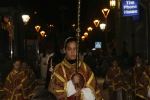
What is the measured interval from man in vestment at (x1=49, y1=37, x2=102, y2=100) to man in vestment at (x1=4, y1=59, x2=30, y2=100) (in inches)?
263

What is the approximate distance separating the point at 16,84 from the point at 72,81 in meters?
7.13

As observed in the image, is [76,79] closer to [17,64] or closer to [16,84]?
[17,64]

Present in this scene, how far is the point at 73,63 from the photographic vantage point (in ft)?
21.0

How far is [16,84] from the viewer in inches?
519

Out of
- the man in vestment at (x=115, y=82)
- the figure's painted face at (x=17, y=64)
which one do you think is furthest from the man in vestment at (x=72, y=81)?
the man in vestment at (x=115, y=82)

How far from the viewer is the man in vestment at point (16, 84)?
13.0 meters

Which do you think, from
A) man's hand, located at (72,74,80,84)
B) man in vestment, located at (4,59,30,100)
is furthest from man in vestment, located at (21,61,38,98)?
man's hand, located at (72,74,80,84)

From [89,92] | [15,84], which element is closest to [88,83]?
[89,92]

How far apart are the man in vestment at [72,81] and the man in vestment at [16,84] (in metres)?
6.68

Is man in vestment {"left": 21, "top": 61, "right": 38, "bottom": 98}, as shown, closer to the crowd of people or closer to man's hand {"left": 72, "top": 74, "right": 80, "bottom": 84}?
the crowd of people

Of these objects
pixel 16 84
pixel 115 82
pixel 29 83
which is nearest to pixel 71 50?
pixel 16 84

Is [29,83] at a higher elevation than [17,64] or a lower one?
lower

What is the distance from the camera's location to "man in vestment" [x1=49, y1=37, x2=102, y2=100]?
6.25m

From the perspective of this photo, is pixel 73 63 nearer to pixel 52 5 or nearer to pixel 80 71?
pixel 80 71
